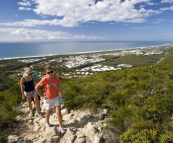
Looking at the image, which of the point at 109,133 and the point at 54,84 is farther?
the point at 54,84

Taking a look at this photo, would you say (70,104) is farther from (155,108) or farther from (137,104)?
(155,108)

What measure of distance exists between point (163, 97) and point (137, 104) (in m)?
0.87

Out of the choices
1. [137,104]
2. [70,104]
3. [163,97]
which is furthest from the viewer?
[70,104]

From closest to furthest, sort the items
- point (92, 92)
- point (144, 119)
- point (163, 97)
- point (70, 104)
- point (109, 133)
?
point (109, 133), point (144, 119), point (163, 97), point (70, 104), point (92, 92)

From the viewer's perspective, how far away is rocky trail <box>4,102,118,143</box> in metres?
3.11

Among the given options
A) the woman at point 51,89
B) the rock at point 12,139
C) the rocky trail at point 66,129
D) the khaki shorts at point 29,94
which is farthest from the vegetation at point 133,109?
the woman at point 51,89

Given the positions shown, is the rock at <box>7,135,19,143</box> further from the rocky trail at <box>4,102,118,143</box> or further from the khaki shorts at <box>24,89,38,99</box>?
the khaki shorts at <box>24,89,38,99</box>

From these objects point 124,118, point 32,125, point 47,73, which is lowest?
point 32,125

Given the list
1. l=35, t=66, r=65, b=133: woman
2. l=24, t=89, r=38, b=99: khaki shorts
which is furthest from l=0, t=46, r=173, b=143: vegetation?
l=35, t=66, r=65, b=133: woman

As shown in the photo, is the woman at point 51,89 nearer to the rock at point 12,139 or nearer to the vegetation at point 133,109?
the rock at point 12,139

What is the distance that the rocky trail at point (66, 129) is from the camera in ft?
10.2

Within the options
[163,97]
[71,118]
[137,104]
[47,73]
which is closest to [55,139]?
[71,118]

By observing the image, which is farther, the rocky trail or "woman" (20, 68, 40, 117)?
"woman" (20, 68, 40, 117)

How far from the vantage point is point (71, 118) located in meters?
4.18
